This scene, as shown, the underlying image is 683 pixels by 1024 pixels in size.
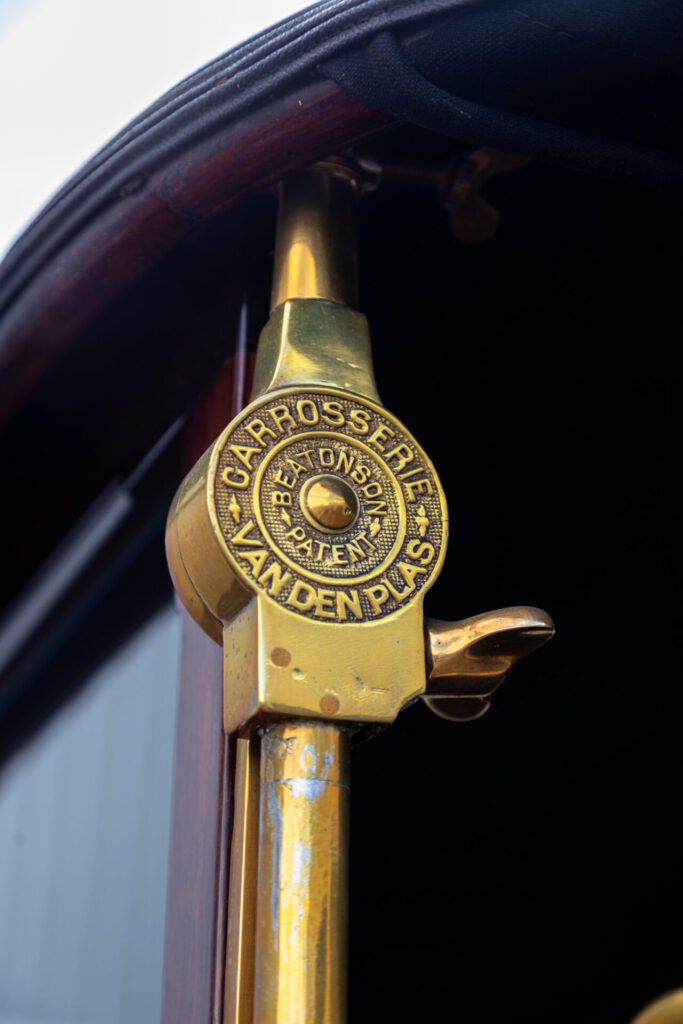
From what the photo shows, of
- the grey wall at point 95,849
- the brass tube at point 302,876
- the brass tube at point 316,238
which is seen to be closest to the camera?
the brass tube at point 302,876

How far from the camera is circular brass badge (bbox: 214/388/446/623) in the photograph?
43cm

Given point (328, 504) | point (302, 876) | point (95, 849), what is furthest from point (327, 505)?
point (95, 849)

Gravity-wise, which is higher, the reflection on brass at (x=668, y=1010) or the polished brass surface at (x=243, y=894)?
the polished brass surface at (x=243, y=894)

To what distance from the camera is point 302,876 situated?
0.41 m

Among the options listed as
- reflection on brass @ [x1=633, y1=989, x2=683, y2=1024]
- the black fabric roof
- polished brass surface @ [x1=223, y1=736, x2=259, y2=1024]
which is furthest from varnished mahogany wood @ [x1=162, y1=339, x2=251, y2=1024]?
reflection on brass @ [x1=633, y1=989, x2=683, y2=1024]

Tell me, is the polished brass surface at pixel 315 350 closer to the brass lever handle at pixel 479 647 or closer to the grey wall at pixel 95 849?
the brass lever handle at pixel 479 647

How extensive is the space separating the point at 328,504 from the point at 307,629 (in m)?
0.05

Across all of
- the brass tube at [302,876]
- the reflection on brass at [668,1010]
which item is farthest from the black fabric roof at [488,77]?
the reflection on brass at [668,1010]

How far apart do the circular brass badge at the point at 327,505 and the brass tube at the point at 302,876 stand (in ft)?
0.18

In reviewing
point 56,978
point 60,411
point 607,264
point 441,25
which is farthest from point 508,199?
point 56,978

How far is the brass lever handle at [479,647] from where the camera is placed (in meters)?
0.44

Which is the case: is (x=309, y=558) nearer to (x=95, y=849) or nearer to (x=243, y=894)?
(x=243, y=894)

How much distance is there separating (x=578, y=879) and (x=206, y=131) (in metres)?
0.52

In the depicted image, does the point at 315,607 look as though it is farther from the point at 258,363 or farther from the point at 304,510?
the point at 258,363
